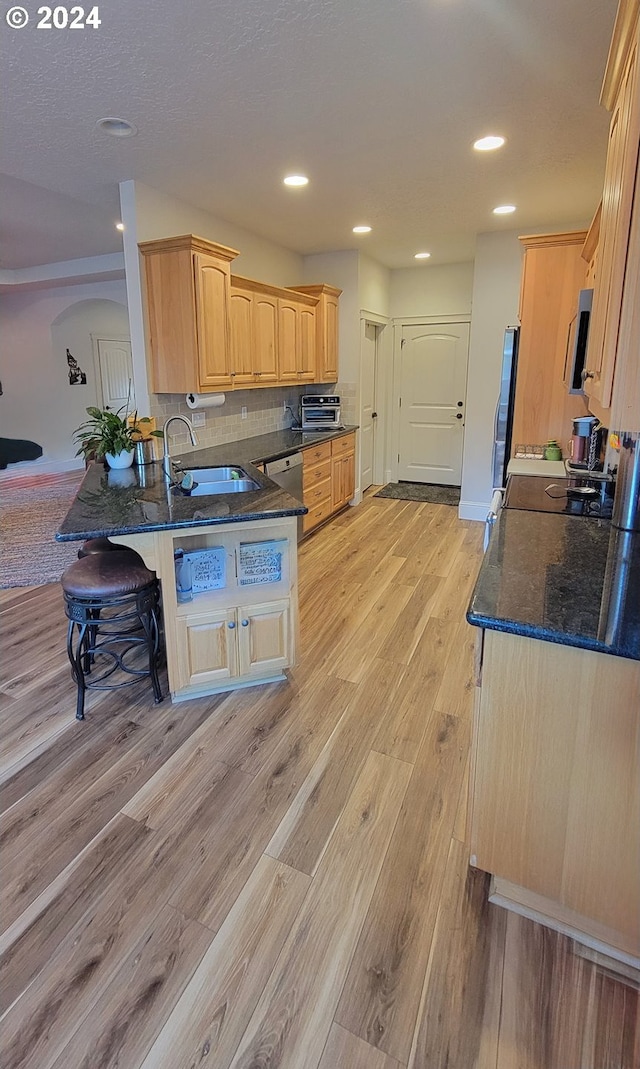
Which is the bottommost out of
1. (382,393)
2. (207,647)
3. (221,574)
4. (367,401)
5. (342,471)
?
(207,647)

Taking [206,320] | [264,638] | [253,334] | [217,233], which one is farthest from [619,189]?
[217,233]

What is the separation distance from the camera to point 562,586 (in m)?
1.52

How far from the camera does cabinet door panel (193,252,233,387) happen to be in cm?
346

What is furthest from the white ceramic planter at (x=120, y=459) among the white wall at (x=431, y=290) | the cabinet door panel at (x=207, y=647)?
the white wall at (x=431, y=290)

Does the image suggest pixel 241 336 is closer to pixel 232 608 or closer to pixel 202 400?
pixel 202 400

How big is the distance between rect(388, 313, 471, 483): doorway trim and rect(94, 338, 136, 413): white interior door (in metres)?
3.92

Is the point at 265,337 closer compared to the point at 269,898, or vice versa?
the point at 269,898

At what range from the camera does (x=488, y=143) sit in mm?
2898

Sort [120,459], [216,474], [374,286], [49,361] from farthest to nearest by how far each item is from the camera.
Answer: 1. [49,361]
2. [374,286]
3. [216,474]
4. [120,459]

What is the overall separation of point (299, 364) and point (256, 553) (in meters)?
3.14

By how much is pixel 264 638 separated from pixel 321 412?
11.8ft

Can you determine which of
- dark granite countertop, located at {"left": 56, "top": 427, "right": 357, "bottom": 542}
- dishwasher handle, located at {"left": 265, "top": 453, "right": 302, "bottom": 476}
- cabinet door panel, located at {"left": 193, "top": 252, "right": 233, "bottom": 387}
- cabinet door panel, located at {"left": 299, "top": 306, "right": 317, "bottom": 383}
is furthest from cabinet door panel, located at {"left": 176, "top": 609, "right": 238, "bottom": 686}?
cabinet door panel, located at {"left": 299, "top": 306, "right": 317, "bottom": 383}

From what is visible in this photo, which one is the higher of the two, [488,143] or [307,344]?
[488,143]

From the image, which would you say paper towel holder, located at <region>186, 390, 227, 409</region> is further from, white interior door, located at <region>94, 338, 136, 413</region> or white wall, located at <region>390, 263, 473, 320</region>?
white interior door, located at <region>94, 338, 136, 413</region>
